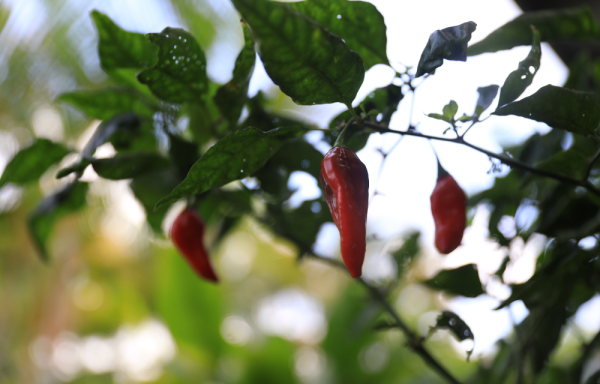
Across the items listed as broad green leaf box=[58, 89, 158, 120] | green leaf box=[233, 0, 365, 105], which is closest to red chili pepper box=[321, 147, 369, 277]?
green leaf box=[233, 0, 365, 105]

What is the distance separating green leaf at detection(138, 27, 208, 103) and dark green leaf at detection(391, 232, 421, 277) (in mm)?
386

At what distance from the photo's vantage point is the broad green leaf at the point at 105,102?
50 cm

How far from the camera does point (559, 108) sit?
32cm

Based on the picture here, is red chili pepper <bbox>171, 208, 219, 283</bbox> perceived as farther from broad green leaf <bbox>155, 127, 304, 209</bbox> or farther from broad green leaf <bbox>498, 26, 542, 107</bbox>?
broad green leaf <bbox>498, 26, 542, 107</bbox>

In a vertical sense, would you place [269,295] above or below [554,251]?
below

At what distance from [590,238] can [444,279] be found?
0.17 metres

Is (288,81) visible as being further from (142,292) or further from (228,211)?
(142,292)

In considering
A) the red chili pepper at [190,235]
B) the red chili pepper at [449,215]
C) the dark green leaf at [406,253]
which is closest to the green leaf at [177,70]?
the red chili pepper at [190,235]

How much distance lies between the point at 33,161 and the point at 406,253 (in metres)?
0.52

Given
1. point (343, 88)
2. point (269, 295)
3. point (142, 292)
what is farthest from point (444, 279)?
point (269, 295)

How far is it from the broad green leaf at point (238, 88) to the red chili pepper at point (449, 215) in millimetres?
200

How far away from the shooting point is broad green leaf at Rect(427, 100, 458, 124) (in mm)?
327

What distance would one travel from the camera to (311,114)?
2275 millimetres

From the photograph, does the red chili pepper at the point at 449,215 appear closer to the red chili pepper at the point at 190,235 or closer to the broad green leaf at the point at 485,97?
the broad green leaf at the point at 485,97
